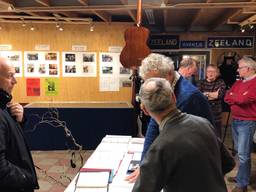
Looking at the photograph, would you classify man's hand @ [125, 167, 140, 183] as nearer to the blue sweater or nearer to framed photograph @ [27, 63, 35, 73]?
the blue sweater

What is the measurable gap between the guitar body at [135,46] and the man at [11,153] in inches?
91.2

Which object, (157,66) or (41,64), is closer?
(157,66)

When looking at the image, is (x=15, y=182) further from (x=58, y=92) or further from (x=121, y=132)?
(x=58, y=92)

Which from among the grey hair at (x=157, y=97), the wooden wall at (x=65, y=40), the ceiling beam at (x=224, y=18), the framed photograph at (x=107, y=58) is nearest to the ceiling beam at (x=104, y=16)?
the wooden wall at (x=65, y=40)

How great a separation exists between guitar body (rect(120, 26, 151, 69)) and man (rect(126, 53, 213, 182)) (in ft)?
6.59

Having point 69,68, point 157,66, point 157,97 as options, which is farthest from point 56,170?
point 157,97

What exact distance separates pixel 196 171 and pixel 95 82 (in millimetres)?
4992

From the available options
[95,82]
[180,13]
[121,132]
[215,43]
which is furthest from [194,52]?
[121,132]

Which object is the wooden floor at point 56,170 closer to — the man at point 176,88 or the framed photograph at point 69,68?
the framed photograph at point 69,68

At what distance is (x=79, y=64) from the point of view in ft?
20.4

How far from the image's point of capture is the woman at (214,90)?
4.31 meters

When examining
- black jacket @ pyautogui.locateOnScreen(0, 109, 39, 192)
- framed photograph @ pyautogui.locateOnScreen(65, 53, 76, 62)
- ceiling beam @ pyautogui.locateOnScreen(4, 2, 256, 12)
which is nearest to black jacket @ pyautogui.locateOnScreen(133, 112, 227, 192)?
black jacket @ pyautogui.locateOnScreen(0, 109, 39, 192)

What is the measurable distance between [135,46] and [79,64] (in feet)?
7.67

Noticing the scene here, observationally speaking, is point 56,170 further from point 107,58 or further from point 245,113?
point 245,113
